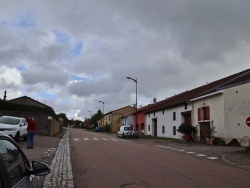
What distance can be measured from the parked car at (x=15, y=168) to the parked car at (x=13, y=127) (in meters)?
17.5

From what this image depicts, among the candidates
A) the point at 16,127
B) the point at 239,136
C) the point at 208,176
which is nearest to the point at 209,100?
the point at 239,136

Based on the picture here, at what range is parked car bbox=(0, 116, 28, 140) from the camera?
20.4 m

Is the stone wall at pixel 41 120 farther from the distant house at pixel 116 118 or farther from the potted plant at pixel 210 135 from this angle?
the distant house at pixel 116 118

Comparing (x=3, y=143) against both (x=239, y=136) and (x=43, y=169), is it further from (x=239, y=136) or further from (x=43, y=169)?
(x=239, y=136)

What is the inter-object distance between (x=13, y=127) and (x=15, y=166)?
18498mm

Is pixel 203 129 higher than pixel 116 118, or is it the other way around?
pixel 116 118

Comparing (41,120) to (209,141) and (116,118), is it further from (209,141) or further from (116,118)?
(116,118)

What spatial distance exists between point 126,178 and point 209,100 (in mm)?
25402

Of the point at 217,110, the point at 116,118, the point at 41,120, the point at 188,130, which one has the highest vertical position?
the point at 116,118

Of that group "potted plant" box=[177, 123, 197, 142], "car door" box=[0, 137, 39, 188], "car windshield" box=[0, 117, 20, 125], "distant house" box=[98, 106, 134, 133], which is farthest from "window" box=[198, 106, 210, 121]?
"distant house" box=[98, 106, 134, 133]

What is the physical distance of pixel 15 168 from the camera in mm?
3328

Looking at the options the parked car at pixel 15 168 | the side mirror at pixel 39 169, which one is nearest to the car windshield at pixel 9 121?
the parked car at pixel 15 168

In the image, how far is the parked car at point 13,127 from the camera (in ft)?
66.9

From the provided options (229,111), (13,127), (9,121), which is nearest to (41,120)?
(9,121)
